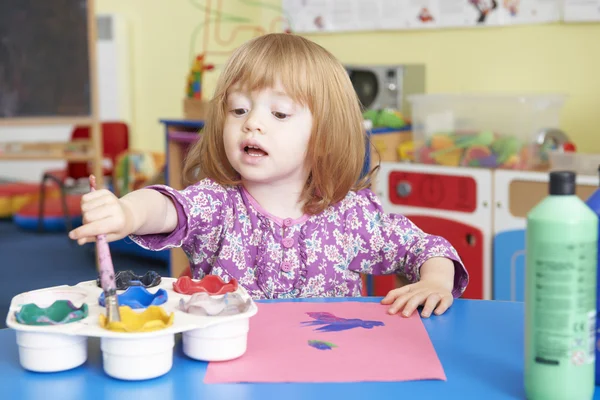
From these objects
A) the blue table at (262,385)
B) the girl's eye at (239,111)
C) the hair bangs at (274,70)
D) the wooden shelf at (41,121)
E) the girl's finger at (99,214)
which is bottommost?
the blue table at (262,385)

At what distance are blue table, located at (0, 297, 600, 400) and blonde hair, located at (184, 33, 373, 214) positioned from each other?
41 centimetres

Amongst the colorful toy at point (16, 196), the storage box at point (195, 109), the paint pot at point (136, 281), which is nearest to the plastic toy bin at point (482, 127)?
the storage box at point (195, 109)

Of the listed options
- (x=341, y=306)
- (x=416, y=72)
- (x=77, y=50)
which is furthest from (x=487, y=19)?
(x=341, y=306)

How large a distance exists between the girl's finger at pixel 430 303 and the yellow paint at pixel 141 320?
1.02 feet

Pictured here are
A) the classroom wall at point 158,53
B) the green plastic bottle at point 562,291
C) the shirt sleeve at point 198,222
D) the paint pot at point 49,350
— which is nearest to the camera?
the green plastic bottle at point 562,291

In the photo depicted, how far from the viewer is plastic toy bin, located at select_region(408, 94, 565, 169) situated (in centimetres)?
240

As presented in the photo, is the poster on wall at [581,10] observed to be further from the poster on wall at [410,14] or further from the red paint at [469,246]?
the red paint at [469,246]

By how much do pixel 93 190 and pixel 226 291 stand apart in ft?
0.54

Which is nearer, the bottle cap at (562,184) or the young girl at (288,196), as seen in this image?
the bottle cap at (562,184)

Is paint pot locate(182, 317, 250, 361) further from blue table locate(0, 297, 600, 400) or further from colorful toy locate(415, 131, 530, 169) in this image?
colorful toy locate(415, 131, 530, 169)

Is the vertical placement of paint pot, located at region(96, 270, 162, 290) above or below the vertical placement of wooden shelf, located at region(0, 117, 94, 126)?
below

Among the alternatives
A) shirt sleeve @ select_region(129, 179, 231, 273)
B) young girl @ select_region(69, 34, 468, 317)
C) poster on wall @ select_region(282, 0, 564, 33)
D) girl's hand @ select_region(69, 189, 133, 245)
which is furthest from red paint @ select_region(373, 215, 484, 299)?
girl's hand @ select_region(69, 189, 133, 245)

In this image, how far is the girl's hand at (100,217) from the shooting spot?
2.39 feet

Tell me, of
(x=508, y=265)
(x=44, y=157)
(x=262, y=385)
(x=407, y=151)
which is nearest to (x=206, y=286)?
(x=262, y=385)
